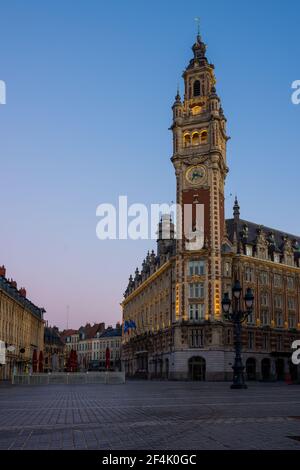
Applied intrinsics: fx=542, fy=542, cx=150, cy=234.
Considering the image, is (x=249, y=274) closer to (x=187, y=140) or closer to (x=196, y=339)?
(x=196, y=339)

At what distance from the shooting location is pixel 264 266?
82562 millimetres

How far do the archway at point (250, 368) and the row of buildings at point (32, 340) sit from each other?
20.3 m

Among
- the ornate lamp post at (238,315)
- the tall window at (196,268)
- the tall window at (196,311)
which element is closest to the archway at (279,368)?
the tall window at (196,311)

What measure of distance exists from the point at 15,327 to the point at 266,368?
37348 mm

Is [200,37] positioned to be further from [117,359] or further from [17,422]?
[117,359]

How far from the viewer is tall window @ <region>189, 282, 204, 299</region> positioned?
74.4 m

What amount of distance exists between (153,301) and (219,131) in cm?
3162

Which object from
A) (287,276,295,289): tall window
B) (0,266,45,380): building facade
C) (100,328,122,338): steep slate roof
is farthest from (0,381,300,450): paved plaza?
(100,328,122,338): steep slate roof

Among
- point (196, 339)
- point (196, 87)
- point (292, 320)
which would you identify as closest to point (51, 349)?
point (292, 320)

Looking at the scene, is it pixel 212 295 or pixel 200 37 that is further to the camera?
pixel 200 37

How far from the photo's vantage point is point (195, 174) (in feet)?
261

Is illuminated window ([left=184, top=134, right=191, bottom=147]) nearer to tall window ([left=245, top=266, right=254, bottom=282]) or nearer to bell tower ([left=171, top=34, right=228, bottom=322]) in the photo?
bell tower ([left=171, top=34, right=228, bottom=322])

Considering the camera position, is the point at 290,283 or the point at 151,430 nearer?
the point at 151,430
